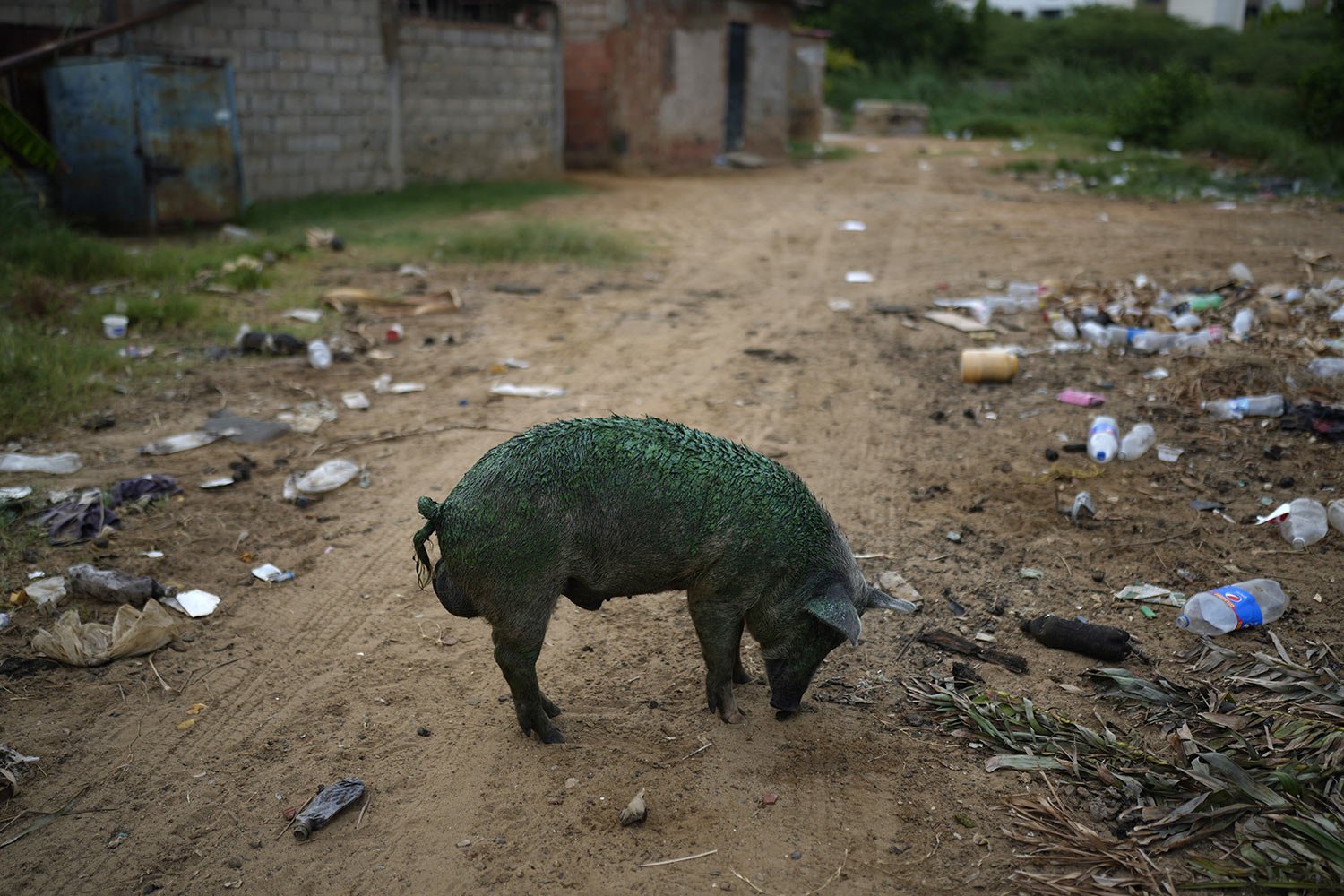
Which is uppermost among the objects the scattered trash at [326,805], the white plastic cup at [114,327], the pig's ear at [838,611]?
the white plastic cup at [114,327]

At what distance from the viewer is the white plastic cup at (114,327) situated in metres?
7.46

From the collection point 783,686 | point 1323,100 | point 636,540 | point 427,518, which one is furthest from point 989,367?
point 1323,100

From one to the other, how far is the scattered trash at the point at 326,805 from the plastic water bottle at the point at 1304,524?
4290mm

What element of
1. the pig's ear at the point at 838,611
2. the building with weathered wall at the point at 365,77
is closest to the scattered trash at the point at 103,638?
the pig's ear at the point at 838,611

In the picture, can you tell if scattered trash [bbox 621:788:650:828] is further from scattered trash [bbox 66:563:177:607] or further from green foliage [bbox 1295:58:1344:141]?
green foliage [bbox 1295:58:1344:141]

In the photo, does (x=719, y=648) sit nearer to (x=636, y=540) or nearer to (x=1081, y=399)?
(x=636, y=540)

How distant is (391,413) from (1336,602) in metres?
5.36

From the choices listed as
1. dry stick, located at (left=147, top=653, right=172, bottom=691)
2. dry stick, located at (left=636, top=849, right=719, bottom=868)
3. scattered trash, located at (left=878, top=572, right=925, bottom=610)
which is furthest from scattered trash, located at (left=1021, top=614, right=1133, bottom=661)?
dry stick, located at (left=147, top=653, right=172, bottom=691)

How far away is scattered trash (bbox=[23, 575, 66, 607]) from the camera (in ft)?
13.5

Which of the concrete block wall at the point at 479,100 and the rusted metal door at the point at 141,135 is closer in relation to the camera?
the rusted metal door at the point at 141,135

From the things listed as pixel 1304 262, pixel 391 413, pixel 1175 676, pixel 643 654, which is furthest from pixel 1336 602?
pixel 1304 262

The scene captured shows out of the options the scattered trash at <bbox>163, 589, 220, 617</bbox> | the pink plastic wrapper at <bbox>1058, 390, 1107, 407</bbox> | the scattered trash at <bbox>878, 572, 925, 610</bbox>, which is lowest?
the scattered trash at <bbox>163, 589, 220, 617</bbox>

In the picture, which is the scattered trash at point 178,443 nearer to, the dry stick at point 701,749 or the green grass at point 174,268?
the green grass at point 174,268

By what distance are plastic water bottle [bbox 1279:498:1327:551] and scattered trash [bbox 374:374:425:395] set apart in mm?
5366
